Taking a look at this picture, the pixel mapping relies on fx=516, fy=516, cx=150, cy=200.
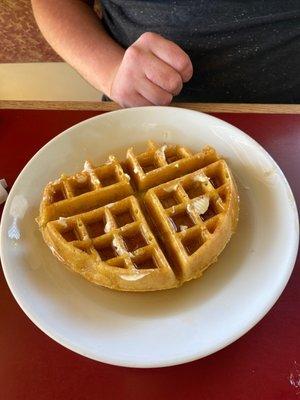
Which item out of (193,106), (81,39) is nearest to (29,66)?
(81,39)

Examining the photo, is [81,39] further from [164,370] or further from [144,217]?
[164,370]

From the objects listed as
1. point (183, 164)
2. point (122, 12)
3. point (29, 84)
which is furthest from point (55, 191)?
point (29, 84)

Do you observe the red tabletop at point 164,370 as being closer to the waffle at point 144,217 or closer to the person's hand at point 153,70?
the waffle at point 144,217

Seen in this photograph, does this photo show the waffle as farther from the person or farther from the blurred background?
the blurred background

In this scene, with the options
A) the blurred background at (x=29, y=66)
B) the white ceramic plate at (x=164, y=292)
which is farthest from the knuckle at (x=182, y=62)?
the blurred background at (x=29, y=66)

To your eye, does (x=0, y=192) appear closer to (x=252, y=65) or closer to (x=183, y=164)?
(x=183, y=164)

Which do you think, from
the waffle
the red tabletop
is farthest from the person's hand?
the red tabletop

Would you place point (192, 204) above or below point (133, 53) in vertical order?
below
